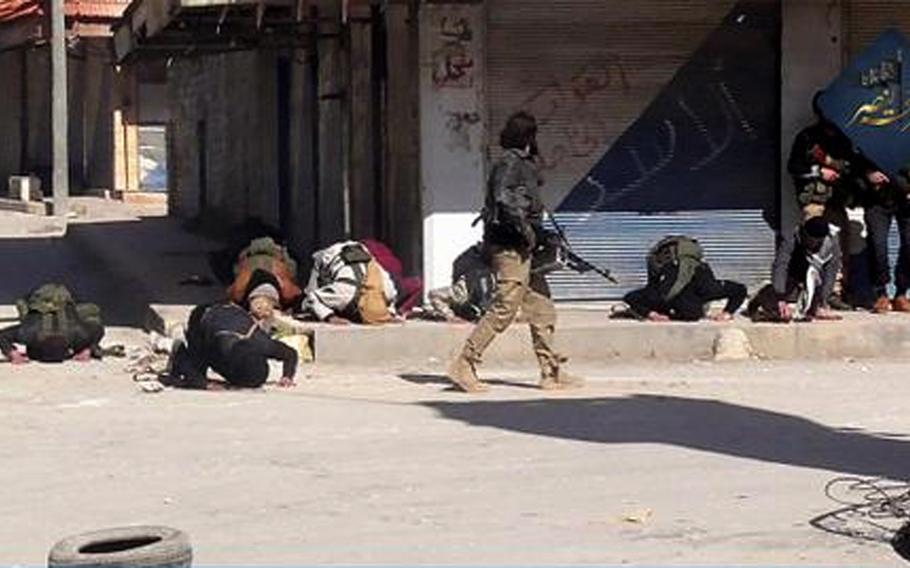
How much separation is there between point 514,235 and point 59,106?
919 inches

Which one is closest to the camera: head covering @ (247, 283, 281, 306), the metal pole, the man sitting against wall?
head covering @ (247, 283, 281, 306)

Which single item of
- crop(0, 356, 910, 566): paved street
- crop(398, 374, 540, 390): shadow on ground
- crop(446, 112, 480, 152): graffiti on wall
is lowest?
crop(0, 356, 910, 566): paved street

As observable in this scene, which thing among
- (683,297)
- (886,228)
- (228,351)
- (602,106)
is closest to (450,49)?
(602,106)

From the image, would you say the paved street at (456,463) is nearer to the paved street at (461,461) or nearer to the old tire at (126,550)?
the paved street at (461,461)

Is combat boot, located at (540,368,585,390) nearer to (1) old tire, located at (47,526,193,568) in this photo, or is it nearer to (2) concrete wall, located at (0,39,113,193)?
(1) old tire, located at (47,526,193,568)

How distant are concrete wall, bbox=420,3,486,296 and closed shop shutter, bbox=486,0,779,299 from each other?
184 millimetres

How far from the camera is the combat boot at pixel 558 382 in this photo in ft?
42.7

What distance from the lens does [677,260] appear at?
15289 mm

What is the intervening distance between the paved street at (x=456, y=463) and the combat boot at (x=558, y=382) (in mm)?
108

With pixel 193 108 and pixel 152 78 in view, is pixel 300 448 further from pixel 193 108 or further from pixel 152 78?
pixel 152 78

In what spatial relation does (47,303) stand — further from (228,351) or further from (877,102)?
(877,102)

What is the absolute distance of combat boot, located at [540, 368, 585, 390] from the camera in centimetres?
1302

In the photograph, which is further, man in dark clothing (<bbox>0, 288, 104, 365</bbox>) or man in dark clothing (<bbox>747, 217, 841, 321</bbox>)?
man in dark clothing (<bbox>747, 217, 841, 321</bbox>)

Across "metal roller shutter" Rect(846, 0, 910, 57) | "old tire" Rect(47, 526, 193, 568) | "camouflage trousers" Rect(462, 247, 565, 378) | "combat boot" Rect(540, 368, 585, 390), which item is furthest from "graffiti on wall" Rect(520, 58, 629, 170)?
"old tire" Rect(47, 526, 193, 568)
